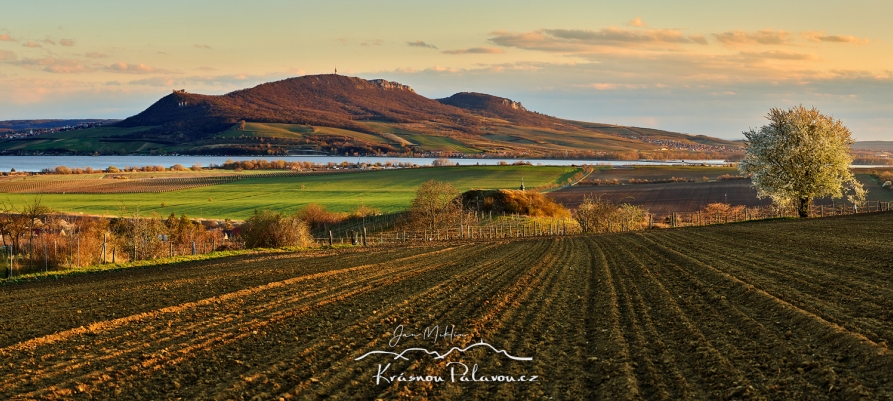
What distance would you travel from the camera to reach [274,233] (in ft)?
163

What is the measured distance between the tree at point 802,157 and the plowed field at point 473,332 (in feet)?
94.2

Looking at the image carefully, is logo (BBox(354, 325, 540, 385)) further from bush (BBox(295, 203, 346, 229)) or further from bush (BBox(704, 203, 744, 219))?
bush (BBox(704, 203, 744, 219))

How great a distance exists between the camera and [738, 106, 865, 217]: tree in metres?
51.9

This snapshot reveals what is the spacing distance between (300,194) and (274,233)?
2405 inches

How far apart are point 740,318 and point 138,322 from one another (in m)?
13.4

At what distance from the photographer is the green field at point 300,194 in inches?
3442

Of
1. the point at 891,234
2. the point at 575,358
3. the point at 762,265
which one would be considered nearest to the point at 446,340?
the point at 575,358

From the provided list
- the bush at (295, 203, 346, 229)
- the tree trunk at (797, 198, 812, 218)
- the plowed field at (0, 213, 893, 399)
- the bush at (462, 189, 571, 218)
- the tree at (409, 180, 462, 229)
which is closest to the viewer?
the plowed field at (0, 213, 893, 399)

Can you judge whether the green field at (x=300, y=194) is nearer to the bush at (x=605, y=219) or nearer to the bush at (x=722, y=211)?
the bush at (x=605, y=219)

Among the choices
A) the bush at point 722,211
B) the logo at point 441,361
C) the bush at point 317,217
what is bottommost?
the logo at point 441,361

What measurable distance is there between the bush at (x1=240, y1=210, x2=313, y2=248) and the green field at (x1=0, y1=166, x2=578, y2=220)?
24.4 meters

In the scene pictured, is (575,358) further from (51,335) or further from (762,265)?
(762,265)

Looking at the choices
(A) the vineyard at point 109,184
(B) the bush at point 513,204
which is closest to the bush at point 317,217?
(B) the bush at point 513,204

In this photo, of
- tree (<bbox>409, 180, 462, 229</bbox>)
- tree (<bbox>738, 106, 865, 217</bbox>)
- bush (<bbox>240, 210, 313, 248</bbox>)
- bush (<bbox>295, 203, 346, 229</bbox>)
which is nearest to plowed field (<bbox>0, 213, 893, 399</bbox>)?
bush (<bbox>240, 210, 313, 248</bbox>)
